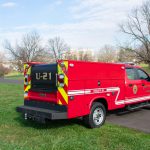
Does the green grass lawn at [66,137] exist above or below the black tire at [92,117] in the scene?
below

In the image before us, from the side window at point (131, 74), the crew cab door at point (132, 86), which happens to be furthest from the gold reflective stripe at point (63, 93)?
the side window at point (131, 74)

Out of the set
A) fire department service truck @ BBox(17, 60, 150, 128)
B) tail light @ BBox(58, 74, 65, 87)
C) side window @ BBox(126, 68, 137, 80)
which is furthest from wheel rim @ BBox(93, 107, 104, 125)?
side window @ BBox(126, 68, 137, 80)

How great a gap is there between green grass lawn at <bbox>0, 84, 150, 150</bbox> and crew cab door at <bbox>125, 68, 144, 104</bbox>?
5.57 ft

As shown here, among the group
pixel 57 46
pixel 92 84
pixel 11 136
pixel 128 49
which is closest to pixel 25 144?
pixel 11 136

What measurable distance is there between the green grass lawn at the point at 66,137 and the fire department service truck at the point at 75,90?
415 mm

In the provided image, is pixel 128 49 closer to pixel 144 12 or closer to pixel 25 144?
pixel 144 12

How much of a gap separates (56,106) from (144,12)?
44.1 metres

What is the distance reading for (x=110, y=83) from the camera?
797 cm

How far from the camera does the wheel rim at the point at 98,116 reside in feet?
24.4

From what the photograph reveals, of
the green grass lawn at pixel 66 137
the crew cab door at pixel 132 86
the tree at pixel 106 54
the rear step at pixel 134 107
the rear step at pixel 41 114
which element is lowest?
the green grass lawn at pixel 66 137

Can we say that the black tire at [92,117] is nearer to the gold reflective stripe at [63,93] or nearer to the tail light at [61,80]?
the gold reflective stripe at [63,93]

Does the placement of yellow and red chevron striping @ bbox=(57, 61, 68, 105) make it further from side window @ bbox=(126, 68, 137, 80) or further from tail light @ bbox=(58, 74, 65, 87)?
side window @ bbox=(126, 68, 137, 80)

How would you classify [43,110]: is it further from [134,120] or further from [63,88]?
[134,120]

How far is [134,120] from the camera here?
848 cm
